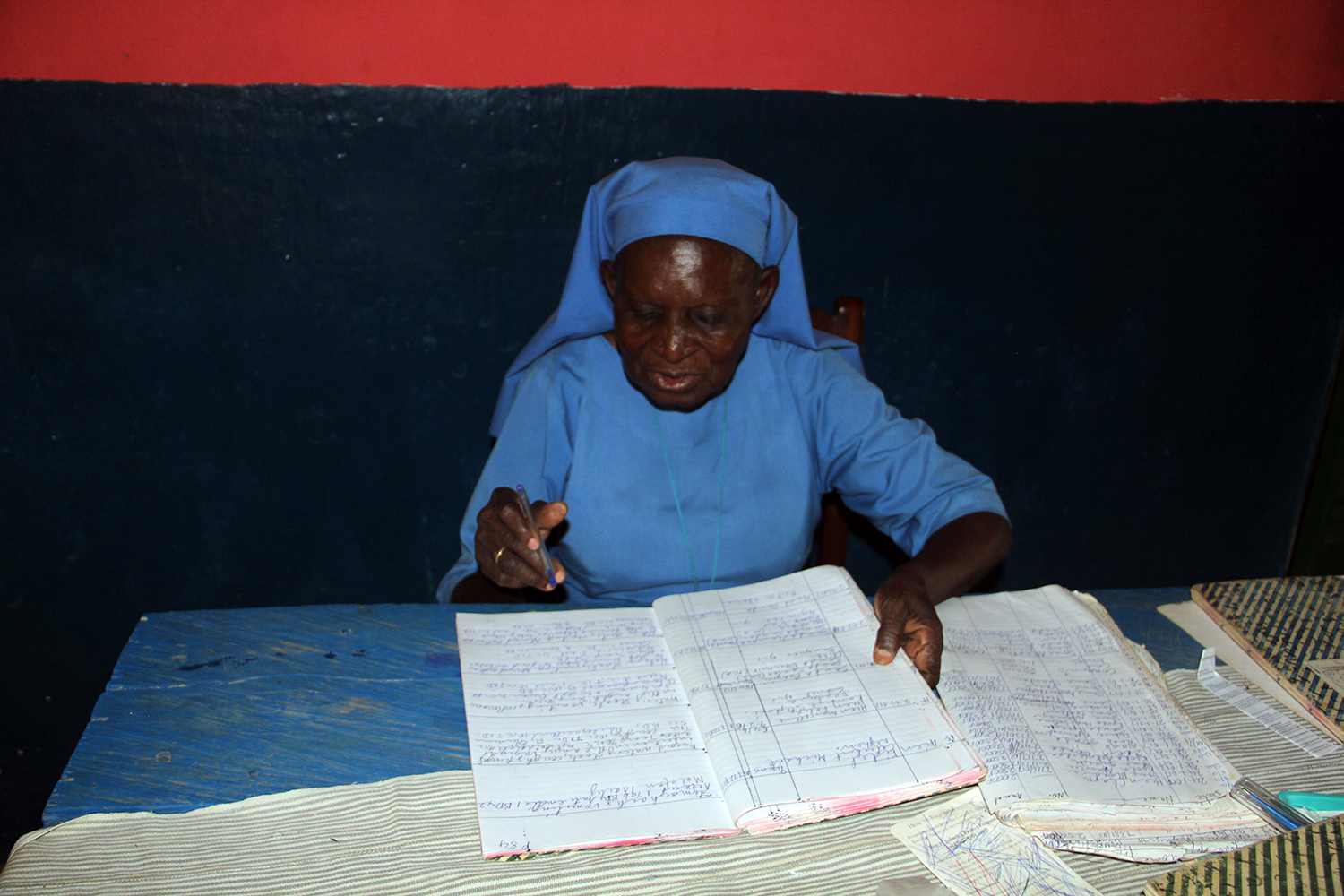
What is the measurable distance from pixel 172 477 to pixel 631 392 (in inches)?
56.7

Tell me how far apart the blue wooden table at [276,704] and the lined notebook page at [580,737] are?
0.07m

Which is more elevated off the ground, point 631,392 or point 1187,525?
point 631,392

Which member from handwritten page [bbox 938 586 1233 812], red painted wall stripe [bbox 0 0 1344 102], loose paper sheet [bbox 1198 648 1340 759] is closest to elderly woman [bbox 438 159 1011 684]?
handwritten page [bbox 938 586 1233 812]

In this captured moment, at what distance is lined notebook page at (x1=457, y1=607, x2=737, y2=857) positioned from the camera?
0.92 m

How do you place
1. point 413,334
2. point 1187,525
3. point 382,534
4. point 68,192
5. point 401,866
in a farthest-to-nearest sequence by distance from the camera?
1. point 1187,525
2. point 382,534
3. point 413,334
4. point 68,192
5. point 401,866

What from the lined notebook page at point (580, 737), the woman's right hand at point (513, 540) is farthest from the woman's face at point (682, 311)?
the lined notebook page at point (580, 737)

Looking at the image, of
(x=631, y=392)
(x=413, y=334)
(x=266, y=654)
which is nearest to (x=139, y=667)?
(x=266, y=654)

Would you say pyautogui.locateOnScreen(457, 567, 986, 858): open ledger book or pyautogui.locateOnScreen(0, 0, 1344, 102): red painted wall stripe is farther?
pyautogui.locateOnScreen(0, 0, 1344, 102): red painted wall stripe

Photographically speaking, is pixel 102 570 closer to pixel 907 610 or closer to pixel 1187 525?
pixel 907 610

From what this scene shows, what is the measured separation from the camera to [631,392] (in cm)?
168

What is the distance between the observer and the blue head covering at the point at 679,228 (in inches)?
56.9

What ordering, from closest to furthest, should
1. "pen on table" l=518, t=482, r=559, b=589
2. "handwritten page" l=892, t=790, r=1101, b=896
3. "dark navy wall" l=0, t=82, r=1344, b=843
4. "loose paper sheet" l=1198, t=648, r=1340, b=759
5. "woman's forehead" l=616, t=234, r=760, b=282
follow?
1. "handwritten page" l=892, t=790, r=1101, b=896
2. "loose paper sheet" l=1198, t=648, r=1340, b=759
3. "pen on table" l=518, t=482, r=559, b=589
4. "woman's forehead" l=616, t=234, r=760, b=282
5. "dark navy wall" l=0, t=82, r=1344, b=843

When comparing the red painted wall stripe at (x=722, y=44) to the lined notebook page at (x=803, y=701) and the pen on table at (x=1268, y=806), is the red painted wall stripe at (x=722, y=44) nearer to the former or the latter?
the lined notebook page at (x=803, y=701)

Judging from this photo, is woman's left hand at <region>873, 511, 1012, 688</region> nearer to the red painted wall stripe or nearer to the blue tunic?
the blue tunic
